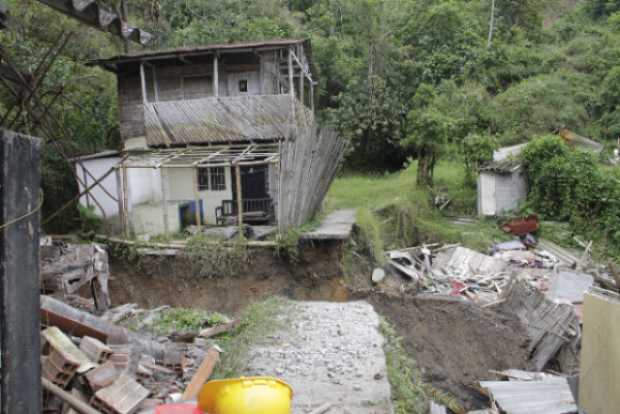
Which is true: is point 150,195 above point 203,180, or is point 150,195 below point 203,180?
below

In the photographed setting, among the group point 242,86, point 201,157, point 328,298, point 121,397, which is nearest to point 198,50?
point 242,86

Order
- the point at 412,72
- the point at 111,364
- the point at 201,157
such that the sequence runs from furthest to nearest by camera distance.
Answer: the point at 412,72
the point at 201,157
the point at 111,364

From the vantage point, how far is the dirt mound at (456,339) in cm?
814

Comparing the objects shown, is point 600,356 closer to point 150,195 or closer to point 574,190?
point 574,190

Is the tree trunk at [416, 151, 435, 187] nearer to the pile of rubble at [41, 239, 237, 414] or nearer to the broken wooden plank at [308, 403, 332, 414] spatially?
the pile of rubble at [41, 239, 237, 414]

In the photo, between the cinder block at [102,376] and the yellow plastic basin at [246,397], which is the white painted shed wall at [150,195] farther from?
the yellow plastic basin at [246,397]


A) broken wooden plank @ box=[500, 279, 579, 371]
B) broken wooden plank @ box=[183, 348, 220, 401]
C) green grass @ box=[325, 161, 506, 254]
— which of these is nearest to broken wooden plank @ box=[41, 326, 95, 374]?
broken wooden plank @ box=[183, 348, 220, 401]

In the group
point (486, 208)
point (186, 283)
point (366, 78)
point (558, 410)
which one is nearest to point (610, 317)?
point (558, 410)

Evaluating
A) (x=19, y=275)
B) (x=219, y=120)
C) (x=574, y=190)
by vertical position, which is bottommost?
(x=574, y=190)

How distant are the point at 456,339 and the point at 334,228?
3901 millimetres

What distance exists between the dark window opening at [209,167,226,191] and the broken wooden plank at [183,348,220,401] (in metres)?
10.2

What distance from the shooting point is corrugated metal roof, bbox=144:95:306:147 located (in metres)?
14.1

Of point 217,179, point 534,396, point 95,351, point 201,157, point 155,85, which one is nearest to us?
point 95,351

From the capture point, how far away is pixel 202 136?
14477 mm
